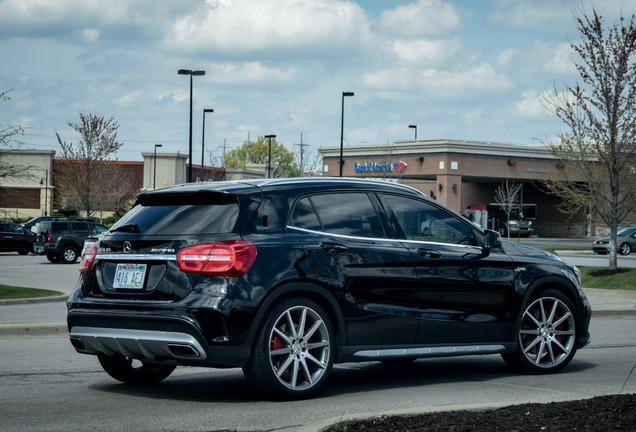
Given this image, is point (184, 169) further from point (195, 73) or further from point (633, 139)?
point (633, 139)

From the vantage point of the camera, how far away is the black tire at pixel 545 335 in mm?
8594

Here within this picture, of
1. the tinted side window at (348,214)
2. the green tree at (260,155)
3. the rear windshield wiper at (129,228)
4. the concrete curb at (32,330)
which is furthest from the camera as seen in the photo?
the green tree at (260,155)

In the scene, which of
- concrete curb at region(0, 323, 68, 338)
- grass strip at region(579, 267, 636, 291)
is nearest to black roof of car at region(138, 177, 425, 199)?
concrete curb at region(0, 323, 68, 338)

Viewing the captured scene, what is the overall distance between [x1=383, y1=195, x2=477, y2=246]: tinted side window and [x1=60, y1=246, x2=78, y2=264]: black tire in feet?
93.9

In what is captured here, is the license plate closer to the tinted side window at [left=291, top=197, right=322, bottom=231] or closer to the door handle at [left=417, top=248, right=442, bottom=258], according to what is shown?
the tinted side window at [left=291, top=197, right=322, bottom=231]

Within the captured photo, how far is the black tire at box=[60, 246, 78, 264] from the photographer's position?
3475 centimetres

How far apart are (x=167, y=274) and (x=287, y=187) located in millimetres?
1293

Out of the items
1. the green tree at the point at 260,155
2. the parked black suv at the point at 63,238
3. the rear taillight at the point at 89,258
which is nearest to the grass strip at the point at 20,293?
the rear taillight at the point at 89,258

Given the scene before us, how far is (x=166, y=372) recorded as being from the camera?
816 cm

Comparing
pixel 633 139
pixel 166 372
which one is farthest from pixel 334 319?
pixel 633 139

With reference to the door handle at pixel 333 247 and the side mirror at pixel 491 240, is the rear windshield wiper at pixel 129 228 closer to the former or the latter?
the door handle at pixel 333 247

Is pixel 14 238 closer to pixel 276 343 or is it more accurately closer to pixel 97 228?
pixel 97 228

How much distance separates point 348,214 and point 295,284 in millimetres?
1026

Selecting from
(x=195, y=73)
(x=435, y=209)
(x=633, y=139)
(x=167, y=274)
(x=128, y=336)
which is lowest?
(x=128, y=336)
